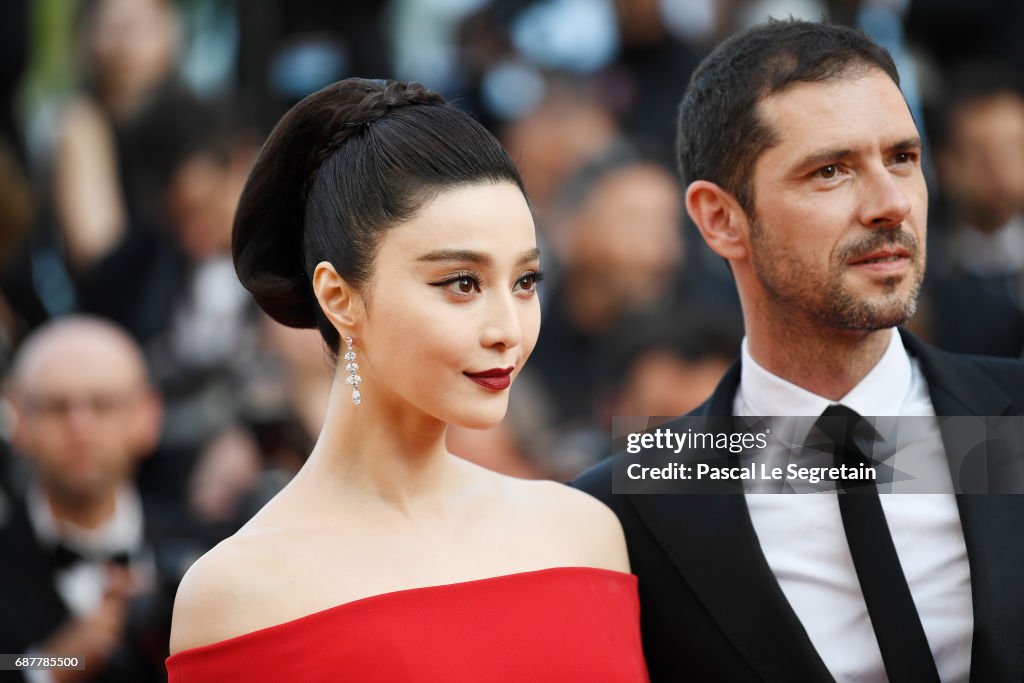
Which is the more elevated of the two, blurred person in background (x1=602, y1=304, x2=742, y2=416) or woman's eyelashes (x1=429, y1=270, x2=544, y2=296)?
blurred person in background (x1=602, y1=304, x2=742, y2=416)

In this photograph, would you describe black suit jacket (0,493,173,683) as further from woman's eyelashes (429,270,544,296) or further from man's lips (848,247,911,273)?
man's lips (848,247,911,273)

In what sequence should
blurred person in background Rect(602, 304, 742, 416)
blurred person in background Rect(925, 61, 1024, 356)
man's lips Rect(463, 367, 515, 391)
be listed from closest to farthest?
1. man's lips Rect(463, 367, 515, 391)
2. blurred person in background Rect(602, 304, 742, 416)
3. blurred person in background Rect(925, 61, 1024, 356)

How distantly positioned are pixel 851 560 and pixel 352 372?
113 cm

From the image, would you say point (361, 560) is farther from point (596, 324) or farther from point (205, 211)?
point (205, 211)

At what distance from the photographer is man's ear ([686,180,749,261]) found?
3398 millimetres

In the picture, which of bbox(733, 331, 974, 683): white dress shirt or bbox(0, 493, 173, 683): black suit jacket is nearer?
bbox(733, 331, 974, 683): white dress shirt

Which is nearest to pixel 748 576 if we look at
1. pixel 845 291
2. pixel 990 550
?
pixel 990 550

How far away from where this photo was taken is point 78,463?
5000mm

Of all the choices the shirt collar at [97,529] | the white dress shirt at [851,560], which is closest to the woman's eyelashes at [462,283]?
the white dress shirt at [851,560]

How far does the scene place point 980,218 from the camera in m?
5.88

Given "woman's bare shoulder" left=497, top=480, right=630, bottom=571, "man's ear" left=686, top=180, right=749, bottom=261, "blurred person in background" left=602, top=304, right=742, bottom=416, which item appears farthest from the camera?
"blurred person in background" left=602, top=304, right=742, bottom=416

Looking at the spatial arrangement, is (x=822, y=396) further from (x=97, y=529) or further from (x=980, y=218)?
(x=980, y=218)

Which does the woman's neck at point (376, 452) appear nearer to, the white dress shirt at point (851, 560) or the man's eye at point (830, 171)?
the white dress shirt at point (851, 560)

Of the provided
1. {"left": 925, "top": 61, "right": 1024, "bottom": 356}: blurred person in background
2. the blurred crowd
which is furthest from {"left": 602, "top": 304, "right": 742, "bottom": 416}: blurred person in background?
{"left": 925, "top": 61, "right": 1024, "bottom": 356}: blurred person in background
